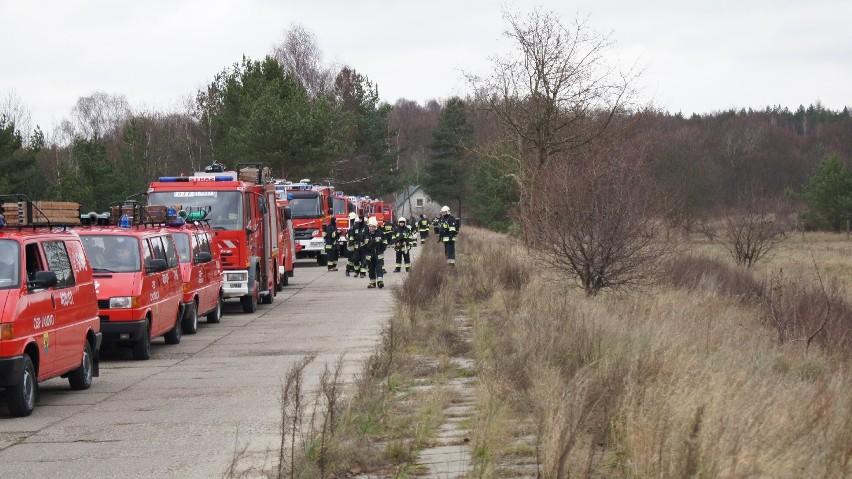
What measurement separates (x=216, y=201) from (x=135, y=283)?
746 centimetres

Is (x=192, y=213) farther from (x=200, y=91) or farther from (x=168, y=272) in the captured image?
(x=200, y=91)

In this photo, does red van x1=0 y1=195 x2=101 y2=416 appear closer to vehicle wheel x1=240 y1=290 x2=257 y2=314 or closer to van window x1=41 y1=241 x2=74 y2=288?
van window x1=41 y1=241 x2=74 y2=288

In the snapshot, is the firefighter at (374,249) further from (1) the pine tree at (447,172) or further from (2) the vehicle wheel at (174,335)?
(1) the pine tree at (447,172)

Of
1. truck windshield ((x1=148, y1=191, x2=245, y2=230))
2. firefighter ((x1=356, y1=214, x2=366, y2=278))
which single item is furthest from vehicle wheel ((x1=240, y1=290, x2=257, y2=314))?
firefighter ((x1=356, y1=214, x2=366, y2=278))

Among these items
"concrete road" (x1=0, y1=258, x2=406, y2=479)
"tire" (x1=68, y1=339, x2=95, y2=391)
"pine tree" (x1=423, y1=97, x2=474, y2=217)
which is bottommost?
"concrete road" (x1=0, y1=258, x2=406, y2=479)

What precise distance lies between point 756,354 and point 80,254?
739cm

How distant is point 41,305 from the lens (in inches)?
449

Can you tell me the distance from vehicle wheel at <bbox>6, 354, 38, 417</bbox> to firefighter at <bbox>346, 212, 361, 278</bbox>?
19.7 m

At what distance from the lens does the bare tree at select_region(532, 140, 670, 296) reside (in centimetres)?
1739

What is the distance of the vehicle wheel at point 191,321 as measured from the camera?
760 inches

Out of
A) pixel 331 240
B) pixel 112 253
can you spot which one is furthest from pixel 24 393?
pixel 331 240

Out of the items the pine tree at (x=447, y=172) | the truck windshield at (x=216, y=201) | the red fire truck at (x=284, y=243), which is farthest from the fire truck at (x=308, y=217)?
the pine tree at (x=447, y=172)

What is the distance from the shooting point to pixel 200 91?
81.8m

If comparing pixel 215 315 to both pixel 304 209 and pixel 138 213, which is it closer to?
pixel 138 213
